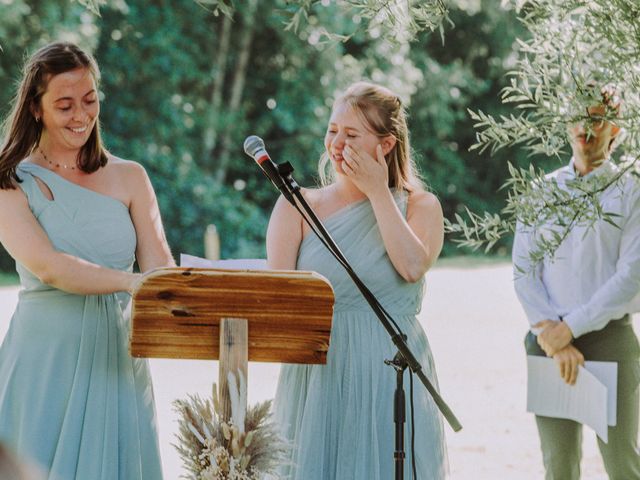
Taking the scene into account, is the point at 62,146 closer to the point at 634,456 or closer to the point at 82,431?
the point at 82,431

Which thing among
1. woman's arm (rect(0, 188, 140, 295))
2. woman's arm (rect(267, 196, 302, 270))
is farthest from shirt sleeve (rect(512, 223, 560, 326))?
woman's arm (rect(0, 188, 140, 295))

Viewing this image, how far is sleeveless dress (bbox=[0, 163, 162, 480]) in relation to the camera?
350 centimetres

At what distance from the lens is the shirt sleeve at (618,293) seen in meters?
4.59

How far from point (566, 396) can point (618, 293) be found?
0.54m

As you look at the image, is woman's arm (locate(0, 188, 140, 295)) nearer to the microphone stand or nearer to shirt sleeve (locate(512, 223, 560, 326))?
the microphone stand

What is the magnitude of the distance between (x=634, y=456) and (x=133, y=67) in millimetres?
18023

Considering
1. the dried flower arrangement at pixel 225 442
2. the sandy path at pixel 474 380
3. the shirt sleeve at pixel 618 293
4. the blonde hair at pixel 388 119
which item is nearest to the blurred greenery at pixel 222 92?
the sandy path at pixel 474 380

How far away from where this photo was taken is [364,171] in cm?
372

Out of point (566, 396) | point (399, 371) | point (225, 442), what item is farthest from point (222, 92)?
point (225, 442)

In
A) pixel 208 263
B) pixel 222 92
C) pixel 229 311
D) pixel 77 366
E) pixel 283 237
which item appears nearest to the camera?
pixel 229 311

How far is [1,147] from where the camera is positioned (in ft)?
11.9

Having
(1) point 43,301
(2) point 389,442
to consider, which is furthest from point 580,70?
(1) point 43,301

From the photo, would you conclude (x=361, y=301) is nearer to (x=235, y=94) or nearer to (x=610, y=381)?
(x=610, y=381)

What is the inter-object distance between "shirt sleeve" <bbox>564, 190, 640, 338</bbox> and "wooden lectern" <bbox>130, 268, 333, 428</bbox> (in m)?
2.05
